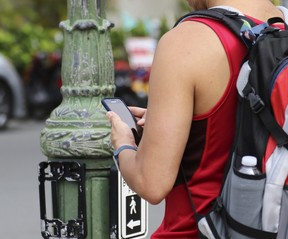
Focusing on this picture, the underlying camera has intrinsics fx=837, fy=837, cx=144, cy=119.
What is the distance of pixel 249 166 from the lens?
2.00 meters

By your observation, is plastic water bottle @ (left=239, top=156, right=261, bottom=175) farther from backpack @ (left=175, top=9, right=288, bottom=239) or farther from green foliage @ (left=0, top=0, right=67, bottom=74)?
green foliage @ (left=0, top=0, right=67, bottom=74)

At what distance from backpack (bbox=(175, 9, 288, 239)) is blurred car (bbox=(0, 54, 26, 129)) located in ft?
37.5

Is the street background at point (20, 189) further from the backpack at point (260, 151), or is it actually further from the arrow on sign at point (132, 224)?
the backpack at point (260, 151)

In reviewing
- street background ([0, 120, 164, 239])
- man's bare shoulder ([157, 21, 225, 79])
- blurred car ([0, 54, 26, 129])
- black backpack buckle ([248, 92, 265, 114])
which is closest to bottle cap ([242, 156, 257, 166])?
black backpack buckle ([248, 92, 265, 114])

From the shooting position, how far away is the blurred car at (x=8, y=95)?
13.3m

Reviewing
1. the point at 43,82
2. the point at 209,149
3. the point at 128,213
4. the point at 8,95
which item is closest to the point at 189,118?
the point at 209,149

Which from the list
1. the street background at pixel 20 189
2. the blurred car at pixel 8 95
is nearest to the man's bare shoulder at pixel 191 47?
the street background at pixel 20 189

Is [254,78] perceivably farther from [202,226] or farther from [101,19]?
[101,19]

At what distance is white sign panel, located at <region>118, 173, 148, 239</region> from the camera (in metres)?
3.22

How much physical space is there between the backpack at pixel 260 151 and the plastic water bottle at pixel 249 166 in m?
0.01

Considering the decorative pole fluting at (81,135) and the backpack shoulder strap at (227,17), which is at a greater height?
the backpack shoulder strap at (227,17)

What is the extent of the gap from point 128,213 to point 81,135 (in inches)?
14.2

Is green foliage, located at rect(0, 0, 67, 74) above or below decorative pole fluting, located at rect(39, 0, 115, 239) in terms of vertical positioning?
below

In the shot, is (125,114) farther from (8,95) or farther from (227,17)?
(8,95)
